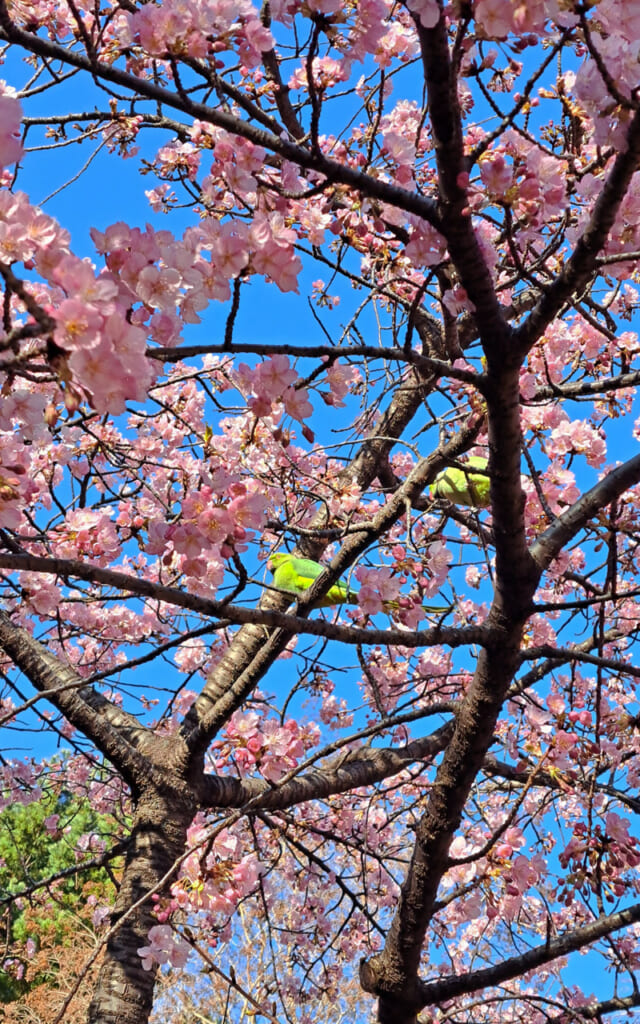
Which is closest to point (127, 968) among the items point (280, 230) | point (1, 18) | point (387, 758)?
point (387, 758)

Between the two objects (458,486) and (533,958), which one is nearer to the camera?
(533,958)

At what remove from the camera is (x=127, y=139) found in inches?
150

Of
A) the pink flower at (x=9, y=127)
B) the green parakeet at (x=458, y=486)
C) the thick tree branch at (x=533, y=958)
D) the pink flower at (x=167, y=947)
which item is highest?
the green parakeet at (x=458, y=486)

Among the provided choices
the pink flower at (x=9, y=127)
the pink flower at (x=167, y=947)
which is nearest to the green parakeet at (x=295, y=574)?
the pink flower at (x=167, y=947)

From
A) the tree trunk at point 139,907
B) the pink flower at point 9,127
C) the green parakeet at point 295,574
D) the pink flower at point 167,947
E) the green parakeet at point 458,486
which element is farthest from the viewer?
the green parakeet at point 458,486

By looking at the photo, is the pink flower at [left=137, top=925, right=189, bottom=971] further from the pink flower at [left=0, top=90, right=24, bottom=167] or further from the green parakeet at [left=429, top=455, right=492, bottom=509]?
the pink flower at [left=0, top=90, right=24, bottom=167]

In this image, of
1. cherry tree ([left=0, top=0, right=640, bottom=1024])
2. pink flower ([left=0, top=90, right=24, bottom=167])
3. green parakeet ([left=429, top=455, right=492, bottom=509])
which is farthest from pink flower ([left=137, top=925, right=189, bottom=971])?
pink flower ([left=0, top=90, right=24, bottom=167])

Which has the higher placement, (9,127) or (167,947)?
(9,127)

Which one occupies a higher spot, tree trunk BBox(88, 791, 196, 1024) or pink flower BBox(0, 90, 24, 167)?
pink flower BBox(0, 90, 24, 167)

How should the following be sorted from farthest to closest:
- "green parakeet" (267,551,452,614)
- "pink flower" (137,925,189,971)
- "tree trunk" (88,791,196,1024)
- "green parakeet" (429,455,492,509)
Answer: "green parakeet" (429,455,492,509), "green parakeet" (267,551,452,614), "tree trunk" (88,791,196,1024), "pink flower" (137,925,189,971)

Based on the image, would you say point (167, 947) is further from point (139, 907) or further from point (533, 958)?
point (533, 958)

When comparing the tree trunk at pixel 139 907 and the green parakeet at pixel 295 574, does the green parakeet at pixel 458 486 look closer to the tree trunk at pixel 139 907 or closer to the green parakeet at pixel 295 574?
the green parakeet at pixel 295 574

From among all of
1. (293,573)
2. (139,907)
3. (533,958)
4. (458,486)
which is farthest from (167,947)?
(458,486)

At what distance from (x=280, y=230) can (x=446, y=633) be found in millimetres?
1133
